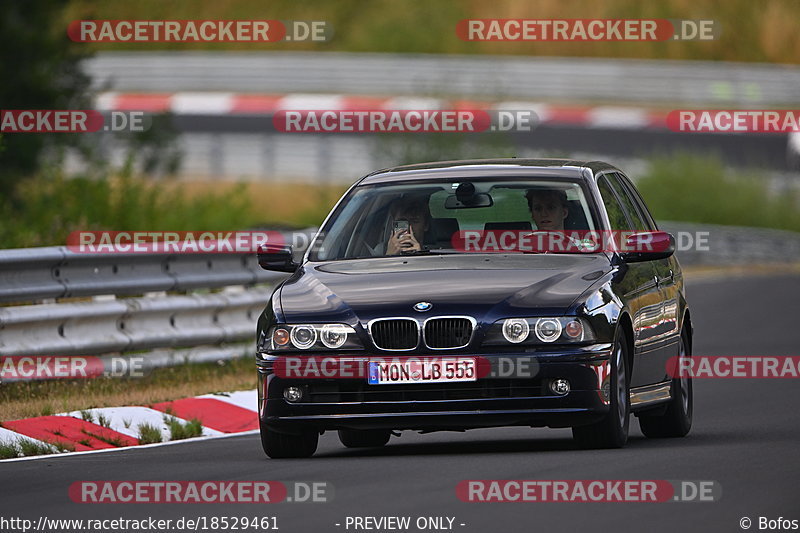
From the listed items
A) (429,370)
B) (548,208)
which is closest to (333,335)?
(429,370)

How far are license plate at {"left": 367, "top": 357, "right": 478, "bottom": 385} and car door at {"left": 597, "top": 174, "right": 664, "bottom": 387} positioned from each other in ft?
3.63

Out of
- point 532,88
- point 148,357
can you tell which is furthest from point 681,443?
point 532,88

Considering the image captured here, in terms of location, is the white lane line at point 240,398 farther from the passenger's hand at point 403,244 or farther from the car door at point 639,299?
the car door at point 639,299

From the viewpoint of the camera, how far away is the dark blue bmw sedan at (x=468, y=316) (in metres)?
10.3

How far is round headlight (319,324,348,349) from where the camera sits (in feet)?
34.2

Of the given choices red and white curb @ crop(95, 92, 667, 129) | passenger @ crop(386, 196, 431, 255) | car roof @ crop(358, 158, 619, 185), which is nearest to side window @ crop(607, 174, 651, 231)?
car roof @ crop(358, 158, 619, 185)

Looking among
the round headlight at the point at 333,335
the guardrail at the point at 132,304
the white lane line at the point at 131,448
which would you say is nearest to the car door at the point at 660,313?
the round headlight at the point at 333,335

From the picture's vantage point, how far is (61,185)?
2320cm

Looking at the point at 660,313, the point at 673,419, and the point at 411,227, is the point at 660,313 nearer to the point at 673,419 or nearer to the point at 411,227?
the point at 673,419

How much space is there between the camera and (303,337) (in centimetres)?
1054

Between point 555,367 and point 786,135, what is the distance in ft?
116

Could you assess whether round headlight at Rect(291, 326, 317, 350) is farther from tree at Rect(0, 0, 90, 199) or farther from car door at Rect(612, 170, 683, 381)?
tree at Rect(0, 0, 90, 199)

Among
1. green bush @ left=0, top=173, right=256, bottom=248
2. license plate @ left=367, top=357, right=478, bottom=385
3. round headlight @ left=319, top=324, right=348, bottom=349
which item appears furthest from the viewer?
green bush @ left=0, top=173, right=256, bottom=248

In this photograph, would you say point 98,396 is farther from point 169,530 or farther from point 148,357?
point 169,530
